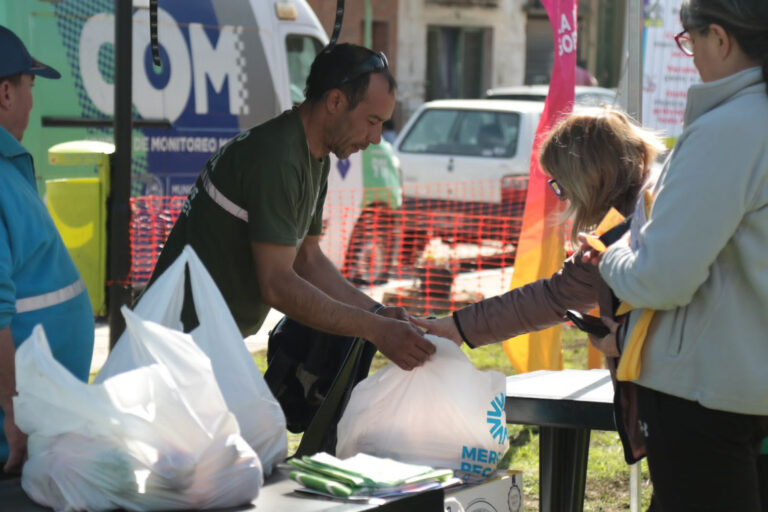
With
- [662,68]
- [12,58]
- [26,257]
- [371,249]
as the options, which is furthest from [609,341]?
[371,249]

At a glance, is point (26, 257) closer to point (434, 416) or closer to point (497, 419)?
point (434, 416)

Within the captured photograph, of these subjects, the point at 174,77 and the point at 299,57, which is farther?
the point at 299,57

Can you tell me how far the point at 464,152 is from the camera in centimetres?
A: 1204

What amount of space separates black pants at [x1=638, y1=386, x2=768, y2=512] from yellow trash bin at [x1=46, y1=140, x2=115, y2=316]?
12.4 feet

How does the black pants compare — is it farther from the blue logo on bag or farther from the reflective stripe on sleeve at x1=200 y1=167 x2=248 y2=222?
the reflective stripe on sleeve at x1=200 y1=167 x2=248 y2=222

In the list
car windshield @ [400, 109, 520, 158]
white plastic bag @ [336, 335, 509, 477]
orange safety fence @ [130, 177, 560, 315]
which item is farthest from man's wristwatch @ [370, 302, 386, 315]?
car windshield @ [400, 109, 520, 158]

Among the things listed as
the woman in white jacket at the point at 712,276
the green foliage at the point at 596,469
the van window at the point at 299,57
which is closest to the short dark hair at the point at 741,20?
the woman in white jacket at the point at 712,276

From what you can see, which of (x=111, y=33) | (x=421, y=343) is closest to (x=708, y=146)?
(x=421, y=343)

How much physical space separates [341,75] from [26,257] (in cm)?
99

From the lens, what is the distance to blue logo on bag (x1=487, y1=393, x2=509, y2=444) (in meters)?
2.59

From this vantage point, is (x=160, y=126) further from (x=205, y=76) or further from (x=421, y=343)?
(x=421, y=343)

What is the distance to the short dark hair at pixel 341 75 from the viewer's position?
3014mm

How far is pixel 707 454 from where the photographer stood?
226 cm

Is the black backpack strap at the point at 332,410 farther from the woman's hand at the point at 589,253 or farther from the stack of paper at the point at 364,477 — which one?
the woman's hand at the point at 589,253
